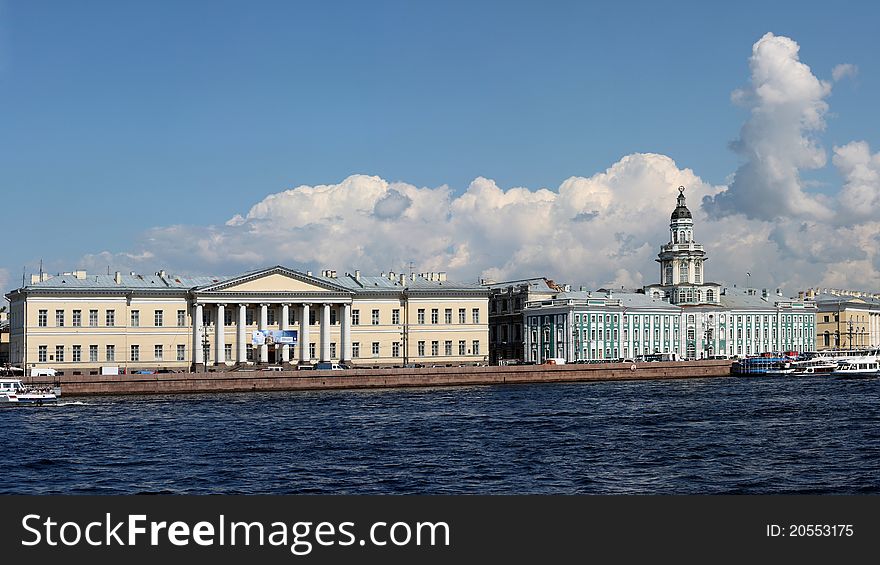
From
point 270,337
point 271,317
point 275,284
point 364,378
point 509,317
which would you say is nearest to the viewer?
point 364,378

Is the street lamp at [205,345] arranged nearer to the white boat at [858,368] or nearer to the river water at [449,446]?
the river water at [449,446]

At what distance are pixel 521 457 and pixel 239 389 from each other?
34810 millimetres

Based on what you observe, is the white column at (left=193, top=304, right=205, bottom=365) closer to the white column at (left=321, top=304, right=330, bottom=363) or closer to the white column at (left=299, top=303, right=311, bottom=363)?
the white column at (left=299, top=303, right=311, bottom=363)

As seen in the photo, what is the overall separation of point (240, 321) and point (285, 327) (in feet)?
8.65

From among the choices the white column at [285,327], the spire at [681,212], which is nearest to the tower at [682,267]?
the spire at [681,212]

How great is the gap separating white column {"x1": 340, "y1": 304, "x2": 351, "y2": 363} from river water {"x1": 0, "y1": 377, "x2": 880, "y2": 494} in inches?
866

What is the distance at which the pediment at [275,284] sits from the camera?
223ft

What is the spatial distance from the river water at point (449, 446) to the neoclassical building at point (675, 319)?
33.5 meters

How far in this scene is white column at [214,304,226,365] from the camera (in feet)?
223

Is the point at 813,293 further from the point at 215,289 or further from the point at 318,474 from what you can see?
the point at 318,474

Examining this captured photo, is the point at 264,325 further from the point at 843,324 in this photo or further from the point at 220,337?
the point at 843,324

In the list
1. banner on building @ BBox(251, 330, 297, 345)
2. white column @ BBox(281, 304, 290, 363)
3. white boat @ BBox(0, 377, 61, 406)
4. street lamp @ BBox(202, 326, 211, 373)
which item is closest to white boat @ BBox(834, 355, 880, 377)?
white column @ BBox(281, 304, 290, 363)

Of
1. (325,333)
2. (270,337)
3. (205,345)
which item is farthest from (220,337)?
(325,333)

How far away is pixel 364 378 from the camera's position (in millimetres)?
62781
